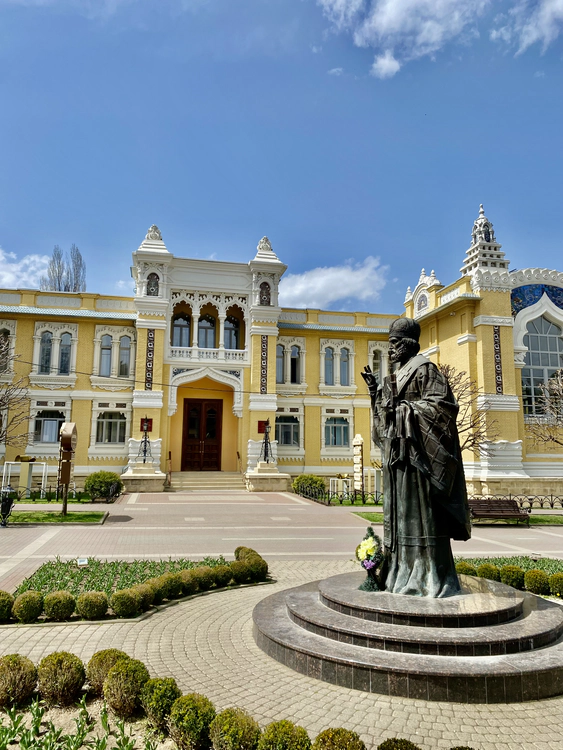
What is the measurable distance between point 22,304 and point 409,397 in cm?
2854

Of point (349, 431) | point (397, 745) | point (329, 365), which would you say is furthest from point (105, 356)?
point (397, 745)

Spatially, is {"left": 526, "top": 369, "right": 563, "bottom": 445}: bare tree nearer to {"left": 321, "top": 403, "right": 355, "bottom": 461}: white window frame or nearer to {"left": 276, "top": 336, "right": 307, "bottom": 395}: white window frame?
{"left": 321, "top": 403, "right": 355, "bottom": 461}: white window frame

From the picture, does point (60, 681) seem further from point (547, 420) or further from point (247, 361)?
point (547, 420)

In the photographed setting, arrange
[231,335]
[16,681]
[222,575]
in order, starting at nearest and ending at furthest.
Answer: [16,681], [222,575], [231,335]

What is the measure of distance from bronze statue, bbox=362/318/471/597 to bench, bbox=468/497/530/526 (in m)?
13.6

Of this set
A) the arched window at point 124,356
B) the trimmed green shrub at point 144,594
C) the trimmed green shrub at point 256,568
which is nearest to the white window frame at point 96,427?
the arched window at point 124,356

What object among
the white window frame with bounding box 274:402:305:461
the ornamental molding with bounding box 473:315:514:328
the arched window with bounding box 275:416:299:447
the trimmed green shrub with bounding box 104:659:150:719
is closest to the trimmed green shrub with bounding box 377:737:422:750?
the trimmed green shrub with bounding box 104:659:150:719

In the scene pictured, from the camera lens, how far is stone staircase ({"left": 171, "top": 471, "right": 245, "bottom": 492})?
2819 centimetres

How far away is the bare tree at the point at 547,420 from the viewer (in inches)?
1045

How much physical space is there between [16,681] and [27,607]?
244cm

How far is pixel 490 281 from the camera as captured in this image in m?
27.2

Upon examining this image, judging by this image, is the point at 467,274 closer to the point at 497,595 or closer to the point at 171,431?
the point at 171,431

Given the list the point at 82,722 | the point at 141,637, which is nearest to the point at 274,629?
the point at 141,637

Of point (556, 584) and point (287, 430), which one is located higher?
point (287, 430)
